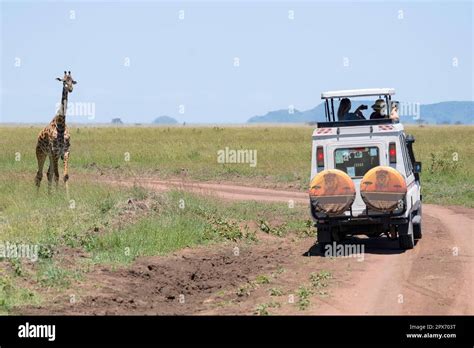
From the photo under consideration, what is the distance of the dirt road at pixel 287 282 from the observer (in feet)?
37.1

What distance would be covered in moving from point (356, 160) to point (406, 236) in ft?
5.19

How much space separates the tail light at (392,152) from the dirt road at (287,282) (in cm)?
163

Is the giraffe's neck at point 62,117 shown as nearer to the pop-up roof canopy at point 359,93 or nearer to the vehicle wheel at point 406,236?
the pop-up roof canopy at point 359,93

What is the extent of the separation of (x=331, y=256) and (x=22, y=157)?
2467 centimetres

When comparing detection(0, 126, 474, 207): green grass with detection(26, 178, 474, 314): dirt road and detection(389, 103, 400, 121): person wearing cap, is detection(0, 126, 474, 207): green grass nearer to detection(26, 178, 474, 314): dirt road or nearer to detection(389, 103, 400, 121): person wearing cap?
detection(389, 103, 400, 121): person wearing cap

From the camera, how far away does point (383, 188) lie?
49.2ft

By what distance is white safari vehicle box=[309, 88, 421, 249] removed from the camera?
1505cm

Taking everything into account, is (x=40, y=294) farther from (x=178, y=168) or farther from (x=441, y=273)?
(x=178, y=168)

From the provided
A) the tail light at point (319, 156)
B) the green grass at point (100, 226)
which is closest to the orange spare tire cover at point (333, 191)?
the tail light at point (319, 156)

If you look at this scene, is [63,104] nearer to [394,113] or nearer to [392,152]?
[394,113]

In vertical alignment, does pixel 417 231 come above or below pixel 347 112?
below

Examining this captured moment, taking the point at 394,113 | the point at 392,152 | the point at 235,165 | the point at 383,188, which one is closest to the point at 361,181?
the point at 383,188

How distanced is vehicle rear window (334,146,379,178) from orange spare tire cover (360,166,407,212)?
67cm
